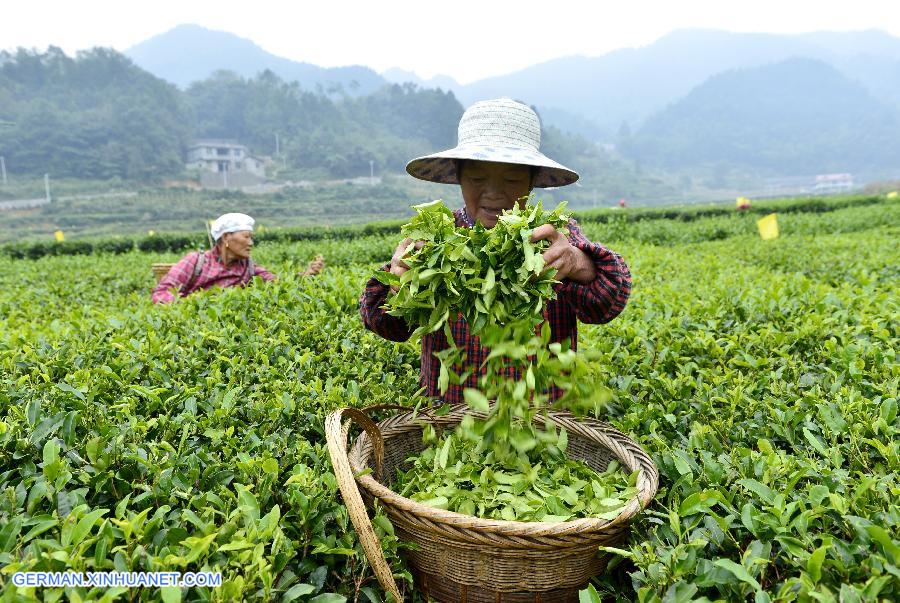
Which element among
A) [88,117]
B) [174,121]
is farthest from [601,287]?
[174,121]

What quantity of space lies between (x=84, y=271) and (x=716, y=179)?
115 m

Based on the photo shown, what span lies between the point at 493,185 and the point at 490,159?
0.18m

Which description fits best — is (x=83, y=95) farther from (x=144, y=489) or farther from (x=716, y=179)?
(x=716, y=179)

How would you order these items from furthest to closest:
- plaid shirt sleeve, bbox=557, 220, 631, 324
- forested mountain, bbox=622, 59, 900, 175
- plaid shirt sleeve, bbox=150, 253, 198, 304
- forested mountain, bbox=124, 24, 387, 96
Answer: forested mountain, bbox=124, 24, 387, 96 < forested mountain, bbox=622, 59, 900, 175 < plaid shirt sleeve, bbox=150, 253, 198, 304 < plaid shirt sleeve, bbox=557, 220, 631, 324

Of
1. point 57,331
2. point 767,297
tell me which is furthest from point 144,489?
point 767,297

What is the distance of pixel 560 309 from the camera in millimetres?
2008

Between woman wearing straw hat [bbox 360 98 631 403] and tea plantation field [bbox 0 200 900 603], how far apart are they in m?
0.40

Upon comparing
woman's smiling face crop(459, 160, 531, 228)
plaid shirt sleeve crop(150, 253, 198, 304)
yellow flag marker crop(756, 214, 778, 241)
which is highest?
woman's smiling face crop(459, 160, 531, 228)

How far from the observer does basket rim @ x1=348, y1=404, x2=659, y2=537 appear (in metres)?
1.27

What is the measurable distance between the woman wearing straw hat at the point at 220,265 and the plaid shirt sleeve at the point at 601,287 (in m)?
2.70

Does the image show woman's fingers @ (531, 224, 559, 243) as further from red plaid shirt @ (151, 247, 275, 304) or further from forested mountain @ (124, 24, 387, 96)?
forested mountain @ (124, 24, 387, 96)

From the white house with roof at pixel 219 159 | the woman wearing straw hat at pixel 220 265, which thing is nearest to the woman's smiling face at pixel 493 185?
the woman wearing straw hat at pixel 220 265

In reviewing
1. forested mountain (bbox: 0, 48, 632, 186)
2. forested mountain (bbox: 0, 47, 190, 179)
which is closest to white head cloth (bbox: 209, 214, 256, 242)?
Answer: forested mountain (bbox: 0, 48, 632, 186)

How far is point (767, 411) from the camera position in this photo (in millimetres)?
1993
